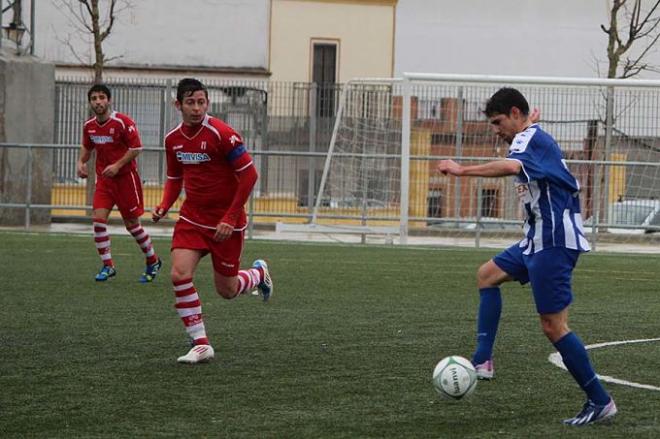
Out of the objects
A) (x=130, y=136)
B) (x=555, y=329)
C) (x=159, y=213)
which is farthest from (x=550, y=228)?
(x=130, y=136)

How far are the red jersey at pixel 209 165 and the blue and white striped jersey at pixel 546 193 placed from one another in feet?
8.84

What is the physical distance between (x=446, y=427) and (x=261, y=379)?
1.68m

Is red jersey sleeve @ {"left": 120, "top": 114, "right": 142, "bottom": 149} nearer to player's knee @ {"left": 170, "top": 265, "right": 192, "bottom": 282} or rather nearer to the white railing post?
player's knee @ {"left": 170, "top": 265, "right": 192, "bottom": 282}

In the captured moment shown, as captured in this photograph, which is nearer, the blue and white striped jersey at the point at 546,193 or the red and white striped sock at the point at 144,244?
the blue and white striped jersey at the point at 546,193

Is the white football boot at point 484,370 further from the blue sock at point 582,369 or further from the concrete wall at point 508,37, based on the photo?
the concrete wall at point 508,37

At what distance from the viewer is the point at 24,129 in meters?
26.6

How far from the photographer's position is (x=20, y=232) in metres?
22.5

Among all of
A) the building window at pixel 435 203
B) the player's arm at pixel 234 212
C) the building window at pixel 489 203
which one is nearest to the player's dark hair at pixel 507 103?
the player's arm at pixel 234 212

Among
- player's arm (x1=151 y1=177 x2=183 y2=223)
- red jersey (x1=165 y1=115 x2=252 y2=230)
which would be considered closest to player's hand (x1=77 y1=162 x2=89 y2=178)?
player's arm (x1=151 y1=177 x2=183 y2=223)

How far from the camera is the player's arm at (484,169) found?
21.2ft

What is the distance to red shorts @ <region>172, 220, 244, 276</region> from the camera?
29.9 feet

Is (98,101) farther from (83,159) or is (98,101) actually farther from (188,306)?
(188,306)

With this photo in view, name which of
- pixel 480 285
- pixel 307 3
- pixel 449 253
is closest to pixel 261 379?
pixel 480 285

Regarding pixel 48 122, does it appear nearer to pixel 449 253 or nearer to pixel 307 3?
pixel 449 253
